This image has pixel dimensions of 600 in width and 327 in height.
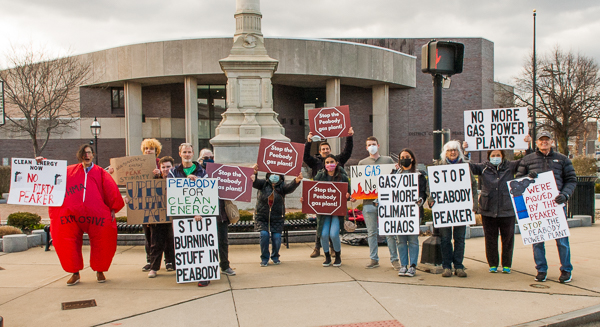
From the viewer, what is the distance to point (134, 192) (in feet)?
22.5

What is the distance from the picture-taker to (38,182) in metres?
6.20

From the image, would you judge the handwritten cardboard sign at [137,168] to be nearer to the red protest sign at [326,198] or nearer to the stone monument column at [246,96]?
the red protest sign at [326,198]

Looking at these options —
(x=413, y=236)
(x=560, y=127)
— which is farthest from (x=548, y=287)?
(x=560, y=127)

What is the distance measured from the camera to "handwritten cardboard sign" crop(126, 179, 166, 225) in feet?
22.2

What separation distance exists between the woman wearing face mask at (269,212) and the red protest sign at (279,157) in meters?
0.18

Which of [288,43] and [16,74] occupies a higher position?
[288,43]

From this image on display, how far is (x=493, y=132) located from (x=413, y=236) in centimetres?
205

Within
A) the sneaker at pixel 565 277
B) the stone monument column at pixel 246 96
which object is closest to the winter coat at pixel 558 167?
the sneaker at pixel 565 277

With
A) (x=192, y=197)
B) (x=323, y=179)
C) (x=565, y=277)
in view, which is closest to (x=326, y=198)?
(x=323, y=179)

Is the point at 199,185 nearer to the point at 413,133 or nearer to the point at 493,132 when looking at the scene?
the point at 493,132

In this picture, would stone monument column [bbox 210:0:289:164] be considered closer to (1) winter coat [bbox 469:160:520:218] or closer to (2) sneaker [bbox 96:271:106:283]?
(2) sneaker [bbox 96:271:106:283]

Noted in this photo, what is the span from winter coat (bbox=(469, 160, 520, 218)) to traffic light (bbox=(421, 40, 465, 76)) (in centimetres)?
151

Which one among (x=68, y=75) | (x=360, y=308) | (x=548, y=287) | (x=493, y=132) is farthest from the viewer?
(x=68, y=75)

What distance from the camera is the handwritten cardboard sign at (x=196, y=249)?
6195 millimetres
